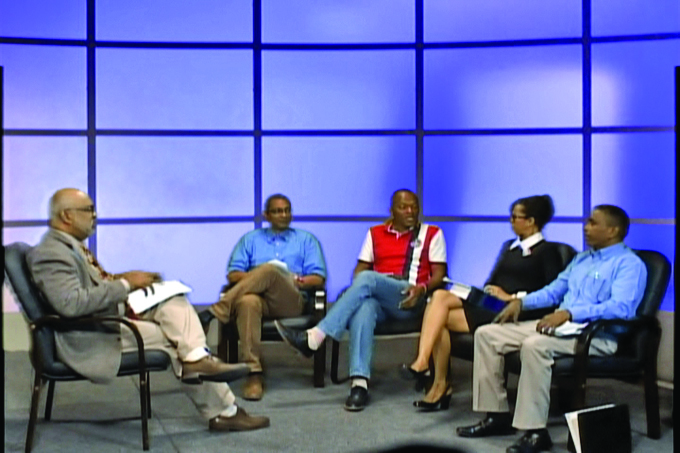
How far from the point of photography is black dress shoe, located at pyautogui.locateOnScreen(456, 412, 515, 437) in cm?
397

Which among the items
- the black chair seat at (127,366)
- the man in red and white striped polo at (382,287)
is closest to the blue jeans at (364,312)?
the man in red and white striped polo at (382,287)

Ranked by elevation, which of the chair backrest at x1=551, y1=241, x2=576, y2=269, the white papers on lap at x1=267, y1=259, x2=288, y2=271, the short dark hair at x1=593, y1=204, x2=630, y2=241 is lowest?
the white papers on lap at x1=267, y1=259, x2=288, y2=271

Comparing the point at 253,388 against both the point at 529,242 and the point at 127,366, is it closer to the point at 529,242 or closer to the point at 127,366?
the point at 127,366

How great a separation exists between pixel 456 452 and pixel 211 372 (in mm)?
3272

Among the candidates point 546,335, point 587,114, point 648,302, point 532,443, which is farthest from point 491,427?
point 587,114

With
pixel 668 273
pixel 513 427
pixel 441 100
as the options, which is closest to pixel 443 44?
pixel 441 100

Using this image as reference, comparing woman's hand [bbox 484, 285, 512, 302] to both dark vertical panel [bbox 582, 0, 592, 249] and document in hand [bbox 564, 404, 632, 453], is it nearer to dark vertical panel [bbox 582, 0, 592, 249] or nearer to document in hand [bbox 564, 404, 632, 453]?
document in hand [bbox 564, 404, 632, 453]

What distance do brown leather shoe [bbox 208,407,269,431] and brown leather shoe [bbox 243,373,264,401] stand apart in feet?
1.93

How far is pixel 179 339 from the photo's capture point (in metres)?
4.00

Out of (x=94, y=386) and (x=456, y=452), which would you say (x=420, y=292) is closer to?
(x=94, y=386)

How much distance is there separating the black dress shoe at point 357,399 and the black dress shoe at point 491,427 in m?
0.63

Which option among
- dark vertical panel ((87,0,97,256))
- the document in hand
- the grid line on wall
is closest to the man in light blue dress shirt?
the document in hand

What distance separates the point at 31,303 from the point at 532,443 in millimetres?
2168

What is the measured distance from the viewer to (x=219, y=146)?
6145mm
